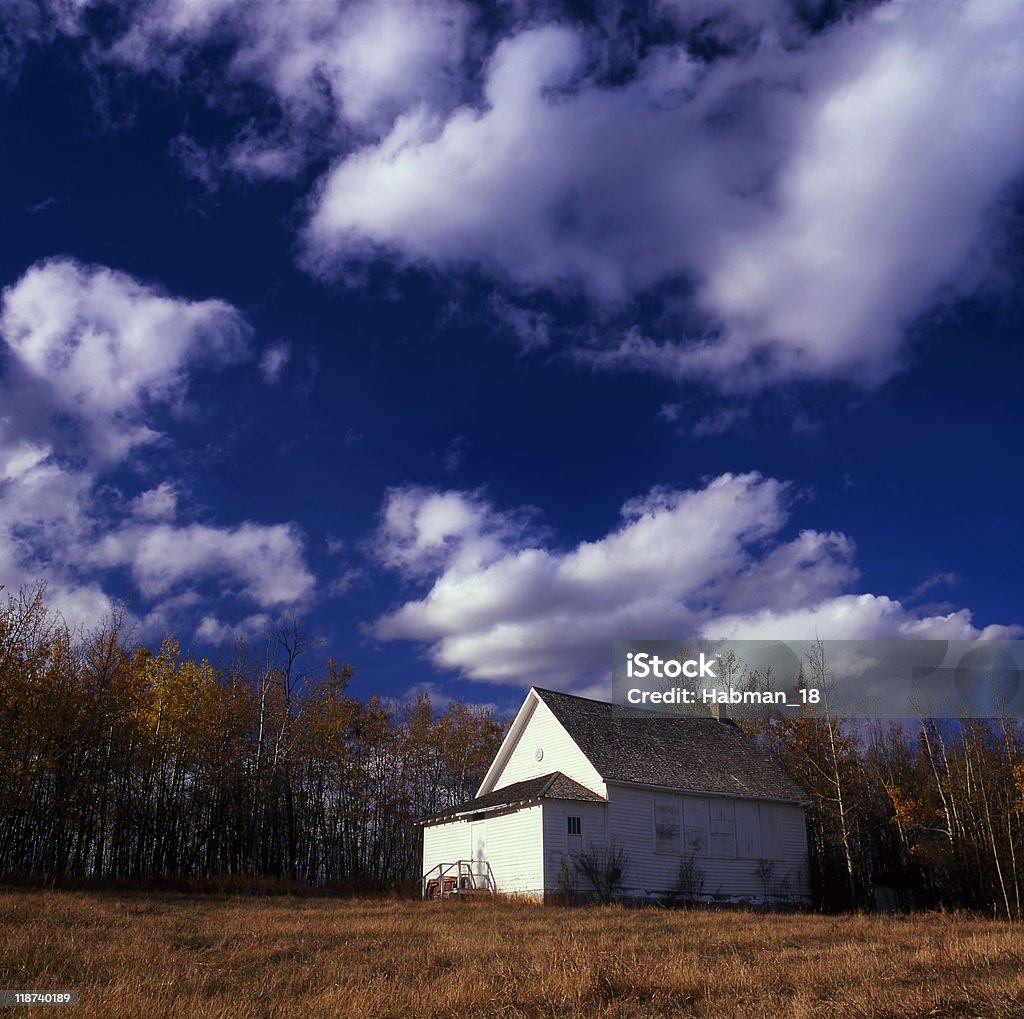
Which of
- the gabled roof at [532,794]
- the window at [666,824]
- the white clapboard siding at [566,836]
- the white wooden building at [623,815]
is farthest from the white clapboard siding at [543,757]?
the window at [666,824]

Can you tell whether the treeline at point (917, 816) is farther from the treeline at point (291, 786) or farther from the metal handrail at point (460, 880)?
the metal handrail at point (460, 880)

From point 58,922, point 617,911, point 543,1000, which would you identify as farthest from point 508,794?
point 543,1000

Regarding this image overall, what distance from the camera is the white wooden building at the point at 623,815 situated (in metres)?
28.8

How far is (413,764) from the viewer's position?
1987 inches

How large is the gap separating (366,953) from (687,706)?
44.6 meters

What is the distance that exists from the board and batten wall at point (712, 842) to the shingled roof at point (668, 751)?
51cm

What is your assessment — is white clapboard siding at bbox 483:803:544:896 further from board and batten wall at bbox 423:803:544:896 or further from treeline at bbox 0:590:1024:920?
treeline at bbox 0:590:1024:920

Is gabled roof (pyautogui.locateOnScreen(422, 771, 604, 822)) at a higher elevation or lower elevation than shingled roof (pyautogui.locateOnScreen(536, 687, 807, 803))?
lower

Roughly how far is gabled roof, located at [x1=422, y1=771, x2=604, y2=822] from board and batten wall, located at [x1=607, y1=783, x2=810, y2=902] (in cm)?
126

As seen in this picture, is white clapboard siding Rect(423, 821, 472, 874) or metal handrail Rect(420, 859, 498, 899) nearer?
metal handrail Rect(420, 859, 498, 899)

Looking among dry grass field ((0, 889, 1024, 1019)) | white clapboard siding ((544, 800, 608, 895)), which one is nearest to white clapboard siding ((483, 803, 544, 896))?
white clapboard siding ((544, 800, 608, 895))

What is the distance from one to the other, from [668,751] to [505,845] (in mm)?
8066

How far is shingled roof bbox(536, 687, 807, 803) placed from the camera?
31.6 m

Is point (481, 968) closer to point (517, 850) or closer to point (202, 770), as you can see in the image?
point (517, 850)
